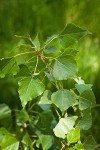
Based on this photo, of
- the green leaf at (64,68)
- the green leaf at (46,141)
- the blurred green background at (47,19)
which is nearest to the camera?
the green leaf at (64,68)

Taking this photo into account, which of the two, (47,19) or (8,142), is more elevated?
(47,19)

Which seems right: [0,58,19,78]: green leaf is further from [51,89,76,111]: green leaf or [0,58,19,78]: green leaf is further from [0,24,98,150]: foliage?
[51,89,76,111]: green leaf

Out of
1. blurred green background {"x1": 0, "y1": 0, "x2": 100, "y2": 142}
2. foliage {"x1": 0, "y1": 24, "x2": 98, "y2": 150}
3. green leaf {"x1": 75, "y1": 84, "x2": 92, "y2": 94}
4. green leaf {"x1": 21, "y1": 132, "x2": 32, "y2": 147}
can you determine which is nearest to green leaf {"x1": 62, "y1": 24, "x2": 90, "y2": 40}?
foliage {"x1": 0, "y1": 24, "x2": 98, "y2": 150}

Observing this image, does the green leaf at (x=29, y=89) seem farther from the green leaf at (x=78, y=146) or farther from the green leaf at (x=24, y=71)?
the green leaf at (x=78, y=146)

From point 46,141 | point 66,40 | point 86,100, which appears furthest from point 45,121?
point 66,40

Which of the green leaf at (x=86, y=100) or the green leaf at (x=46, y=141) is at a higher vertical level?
the green leaf at (x=86, y=100)

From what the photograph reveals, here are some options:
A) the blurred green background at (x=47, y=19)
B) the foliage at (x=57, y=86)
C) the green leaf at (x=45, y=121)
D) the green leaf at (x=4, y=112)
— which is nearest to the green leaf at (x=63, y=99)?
the foliage at (x=57, y=86)

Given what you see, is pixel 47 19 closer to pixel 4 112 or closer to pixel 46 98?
pixel 4 112
